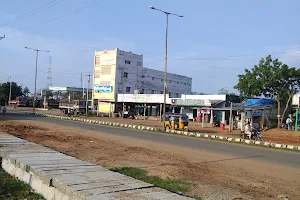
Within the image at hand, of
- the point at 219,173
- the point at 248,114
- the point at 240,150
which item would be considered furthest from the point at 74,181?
the point at 248,114

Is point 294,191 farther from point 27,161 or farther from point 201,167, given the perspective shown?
point 27,161

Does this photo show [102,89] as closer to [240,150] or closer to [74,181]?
[240,150]

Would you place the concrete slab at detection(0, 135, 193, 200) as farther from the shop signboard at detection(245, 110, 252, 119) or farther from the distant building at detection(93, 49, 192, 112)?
the distant building at detection(93, 49, 192, 112)

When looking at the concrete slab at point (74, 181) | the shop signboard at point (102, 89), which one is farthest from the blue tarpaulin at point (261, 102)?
the shop signboard at point (102, 89)

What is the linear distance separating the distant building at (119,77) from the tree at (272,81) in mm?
29088

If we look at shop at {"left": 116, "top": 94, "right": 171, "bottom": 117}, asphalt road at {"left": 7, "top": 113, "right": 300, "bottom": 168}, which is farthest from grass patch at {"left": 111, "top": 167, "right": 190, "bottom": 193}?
shop at {"left": 116, "top": 94, "right": 171, "bottom": 117}

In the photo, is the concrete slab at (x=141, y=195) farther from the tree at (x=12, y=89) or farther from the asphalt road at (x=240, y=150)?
the tree at (x=12, y=89)

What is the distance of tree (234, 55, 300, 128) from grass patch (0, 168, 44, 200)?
103ft

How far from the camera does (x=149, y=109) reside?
60594mm

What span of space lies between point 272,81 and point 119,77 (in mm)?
37651

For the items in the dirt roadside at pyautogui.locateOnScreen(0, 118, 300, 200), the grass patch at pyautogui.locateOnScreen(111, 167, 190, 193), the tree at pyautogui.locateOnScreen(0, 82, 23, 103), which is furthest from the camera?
the tree at pyautogui.locateOnScreen(0, 82, 23, 103)

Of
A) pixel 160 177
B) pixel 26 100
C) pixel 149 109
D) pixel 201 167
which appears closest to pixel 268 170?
pixel 201 167

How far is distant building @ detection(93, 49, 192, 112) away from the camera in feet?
217

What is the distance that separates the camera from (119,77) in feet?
220
